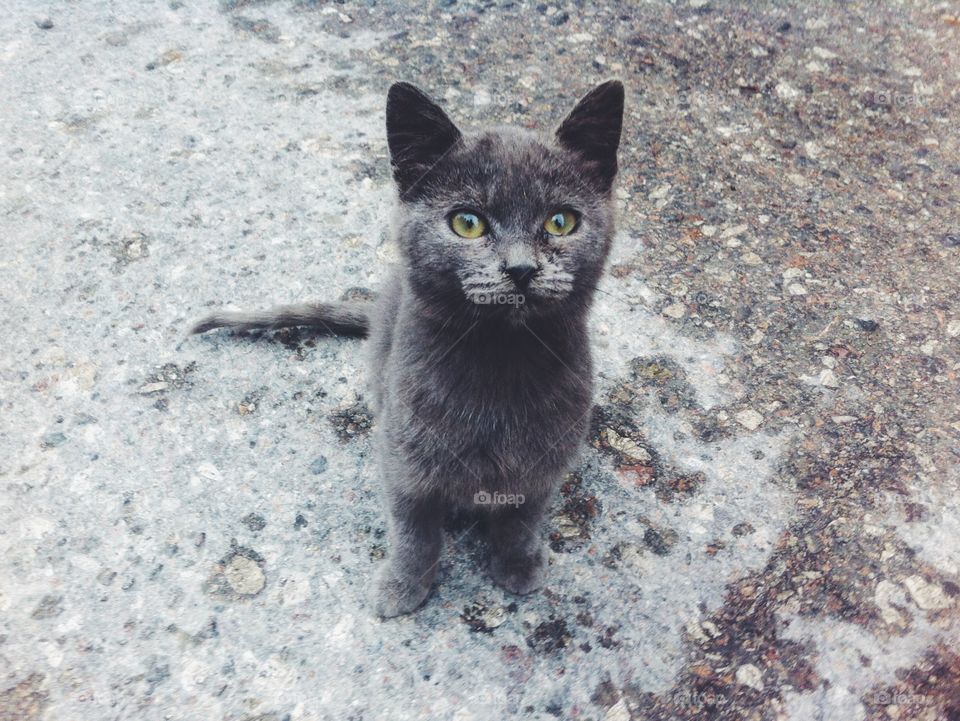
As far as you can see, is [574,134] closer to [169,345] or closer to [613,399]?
[613,399]

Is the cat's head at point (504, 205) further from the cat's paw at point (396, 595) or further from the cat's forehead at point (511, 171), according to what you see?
the cat's paw at point (396, 595)

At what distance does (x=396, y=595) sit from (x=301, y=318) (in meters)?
1.07

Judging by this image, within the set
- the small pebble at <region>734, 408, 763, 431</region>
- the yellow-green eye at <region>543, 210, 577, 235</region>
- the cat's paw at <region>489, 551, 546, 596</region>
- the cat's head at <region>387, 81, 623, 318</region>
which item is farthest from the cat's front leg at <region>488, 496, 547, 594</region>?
the small pebble at <region>734, 408, 763, 431</region>

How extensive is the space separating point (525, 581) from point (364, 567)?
46cm

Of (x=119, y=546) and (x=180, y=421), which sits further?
(x=180, y=421)

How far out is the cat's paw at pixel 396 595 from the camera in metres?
1.97

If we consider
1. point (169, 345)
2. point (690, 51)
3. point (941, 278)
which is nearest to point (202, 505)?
point (169, 345)

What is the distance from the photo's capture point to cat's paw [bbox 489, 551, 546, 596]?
6.63 feet

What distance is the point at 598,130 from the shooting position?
1.84m

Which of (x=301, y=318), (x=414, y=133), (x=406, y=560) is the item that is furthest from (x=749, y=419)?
(x=301, y=318)

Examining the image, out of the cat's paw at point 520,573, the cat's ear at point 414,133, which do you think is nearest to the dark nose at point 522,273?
the cat's ear at point 414,133

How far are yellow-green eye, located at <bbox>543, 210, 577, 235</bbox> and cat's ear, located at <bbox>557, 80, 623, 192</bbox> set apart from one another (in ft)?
0.60

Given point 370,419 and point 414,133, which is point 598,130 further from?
point 370,419

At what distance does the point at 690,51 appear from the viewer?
155 inches
